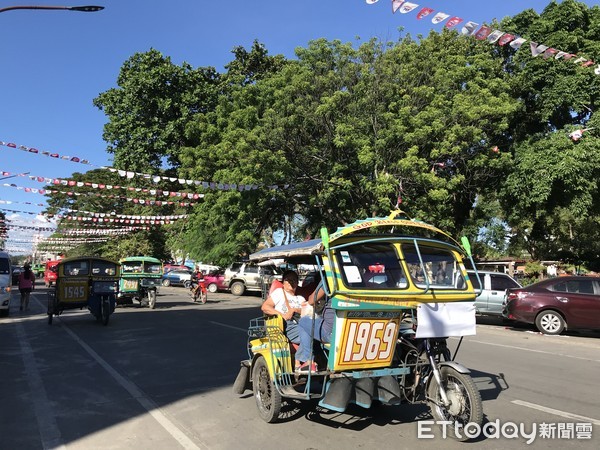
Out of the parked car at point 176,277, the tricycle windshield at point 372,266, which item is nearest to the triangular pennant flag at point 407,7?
the tricycle windshield at point 372,266

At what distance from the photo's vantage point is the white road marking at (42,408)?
16.2ft

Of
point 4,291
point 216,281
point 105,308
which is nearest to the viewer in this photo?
point 105,308

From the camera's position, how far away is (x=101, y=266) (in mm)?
15219

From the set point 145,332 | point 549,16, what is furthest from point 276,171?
point 549,16

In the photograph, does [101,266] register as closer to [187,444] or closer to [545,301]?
[187,444]

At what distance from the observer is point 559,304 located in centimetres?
1316

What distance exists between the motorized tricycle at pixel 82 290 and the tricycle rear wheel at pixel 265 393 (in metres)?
9.29

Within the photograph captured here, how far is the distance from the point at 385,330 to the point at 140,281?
53.2ft

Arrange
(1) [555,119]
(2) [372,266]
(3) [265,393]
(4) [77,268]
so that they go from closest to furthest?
1. (2) [372,266]
2. (3) [265,393]
3. (4) [77,268]
4. (1) [555,119]

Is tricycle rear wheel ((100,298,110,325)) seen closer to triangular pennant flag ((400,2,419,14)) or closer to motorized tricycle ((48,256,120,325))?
motorized tricycle ((48,256,120,325))

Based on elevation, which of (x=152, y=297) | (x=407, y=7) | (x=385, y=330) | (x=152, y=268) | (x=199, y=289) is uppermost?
(x=407, y=7)

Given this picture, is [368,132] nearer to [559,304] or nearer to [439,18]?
[439,18]

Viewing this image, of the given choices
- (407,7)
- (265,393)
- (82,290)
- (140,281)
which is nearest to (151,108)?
(140,281)

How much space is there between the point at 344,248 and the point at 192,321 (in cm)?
1102
